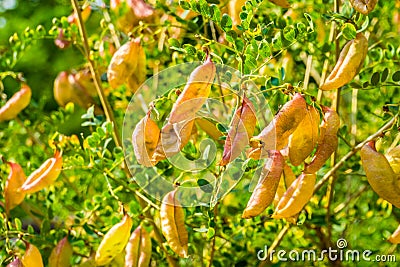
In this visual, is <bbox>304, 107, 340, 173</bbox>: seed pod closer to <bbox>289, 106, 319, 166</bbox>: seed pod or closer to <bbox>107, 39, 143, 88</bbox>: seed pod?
<bbox>289, 106, 319, 166</bbox>: seed pod

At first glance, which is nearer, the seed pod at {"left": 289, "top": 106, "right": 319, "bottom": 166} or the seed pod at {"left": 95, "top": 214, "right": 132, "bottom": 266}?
the seed pod at {"left": 289, "top": 106, "right": 319, "bottom": 166}

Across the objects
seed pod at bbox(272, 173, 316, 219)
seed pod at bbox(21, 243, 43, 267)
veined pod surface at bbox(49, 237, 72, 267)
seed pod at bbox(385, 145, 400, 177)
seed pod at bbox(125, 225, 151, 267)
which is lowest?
veined pod surface at bbox(49, 237, 72, 267)

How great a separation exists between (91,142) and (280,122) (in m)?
0.34

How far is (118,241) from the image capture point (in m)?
0.83

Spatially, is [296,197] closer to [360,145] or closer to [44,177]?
[360,145]

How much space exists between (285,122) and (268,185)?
7 centimetres

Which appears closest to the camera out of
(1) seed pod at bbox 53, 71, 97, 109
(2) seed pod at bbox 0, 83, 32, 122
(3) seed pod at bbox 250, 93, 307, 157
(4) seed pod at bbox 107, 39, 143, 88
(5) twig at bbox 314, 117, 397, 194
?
(3) seed pod at bbox 250, 93, 307, 157

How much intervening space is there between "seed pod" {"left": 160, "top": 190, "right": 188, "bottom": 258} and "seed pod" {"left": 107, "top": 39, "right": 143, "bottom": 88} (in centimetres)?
19

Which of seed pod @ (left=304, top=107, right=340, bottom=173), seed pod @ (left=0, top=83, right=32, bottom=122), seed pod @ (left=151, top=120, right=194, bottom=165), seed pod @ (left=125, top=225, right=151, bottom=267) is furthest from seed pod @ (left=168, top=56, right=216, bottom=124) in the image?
seed pod @ (left=0, top=83, right=32, bottom=122)

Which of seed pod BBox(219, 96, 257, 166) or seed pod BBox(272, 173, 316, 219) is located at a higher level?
seed pod BBox(219, 96, 257, 166)

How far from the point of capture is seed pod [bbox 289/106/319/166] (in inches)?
25.7

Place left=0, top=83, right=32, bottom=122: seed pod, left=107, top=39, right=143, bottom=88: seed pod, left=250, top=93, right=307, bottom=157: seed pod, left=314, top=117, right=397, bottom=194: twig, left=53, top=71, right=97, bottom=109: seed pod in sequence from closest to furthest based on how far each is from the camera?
left=250, top=93, right=307, bottom=157: seed pod < left=314, top=117, right=397, bottom=194: twig < left=107, top=39, right=143, bottom=88: seed pod < left=0, top=83, right=32, bottom=122: seed pod < left=53, top=71, right=97, bottom=109: seed pod

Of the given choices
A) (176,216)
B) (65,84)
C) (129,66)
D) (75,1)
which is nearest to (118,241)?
(176,216)

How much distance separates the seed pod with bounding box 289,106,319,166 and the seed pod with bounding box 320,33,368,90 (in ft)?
0.25
